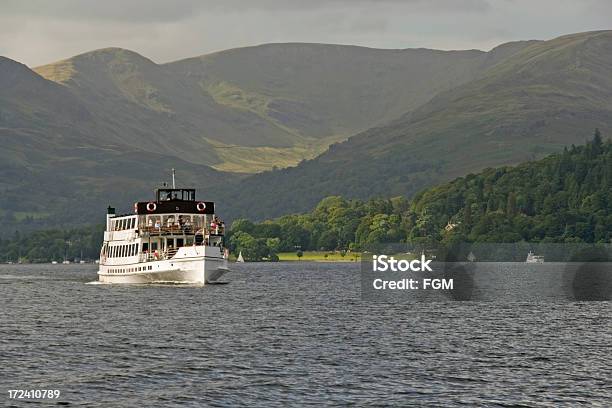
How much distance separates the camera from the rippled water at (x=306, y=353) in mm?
71062

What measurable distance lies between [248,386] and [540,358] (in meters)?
24.3

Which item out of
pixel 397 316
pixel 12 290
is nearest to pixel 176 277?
pixel 12 290

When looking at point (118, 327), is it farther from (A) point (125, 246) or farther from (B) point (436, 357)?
(A) point (125, 246)

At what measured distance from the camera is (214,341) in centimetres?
9706

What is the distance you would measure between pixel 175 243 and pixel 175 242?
0.14 m

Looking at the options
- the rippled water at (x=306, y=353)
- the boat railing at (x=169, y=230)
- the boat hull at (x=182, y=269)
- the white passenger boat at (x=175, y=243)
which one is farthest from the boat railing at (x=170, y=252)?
the rippled water at (x=306, y=353)

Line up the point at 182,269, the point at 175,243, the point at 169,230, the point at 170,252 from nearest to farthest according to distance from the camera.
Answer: the point at 182,269, the point at 170,252, the point at 169,230, the point at 175,243

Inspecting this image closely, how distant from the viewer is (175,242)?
170875 millimetres

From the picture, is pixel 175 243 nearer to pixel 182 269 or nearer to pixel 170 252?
pixel 170 252

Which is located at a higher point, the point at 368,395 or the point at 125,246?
the point at 125,246

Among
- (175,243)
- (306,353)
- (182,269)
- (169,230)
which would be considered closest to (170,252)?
(175,243)

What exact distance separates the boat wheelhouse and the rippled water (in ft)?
80.9

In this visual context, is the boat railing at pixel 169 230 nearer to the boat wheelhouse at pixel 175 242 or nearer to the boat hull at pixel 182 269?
the boat wheelhouse at pixel 175 242

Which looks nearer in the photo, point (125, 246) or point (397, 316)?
point (397, 316)
